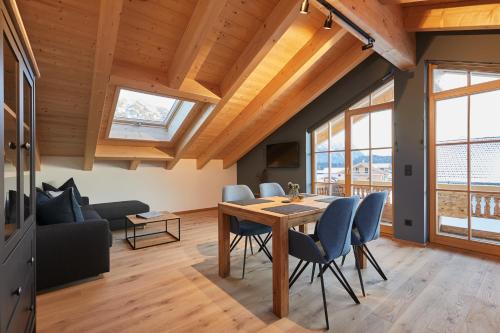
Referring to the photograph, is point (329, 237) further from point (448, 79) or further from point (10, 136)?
point (448, 79)

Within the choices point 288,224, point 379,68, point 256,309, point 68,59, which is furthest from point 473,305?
point 68,59

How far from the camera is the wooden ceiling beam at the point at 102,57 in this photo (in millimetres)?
1873

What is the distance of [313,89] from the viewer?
411 cm

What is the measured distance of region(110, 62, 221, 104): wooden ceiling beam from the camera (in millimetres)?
2773

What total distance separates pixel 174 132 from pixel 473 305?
4.53 m

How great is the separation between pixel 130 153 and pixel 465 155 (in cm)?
519

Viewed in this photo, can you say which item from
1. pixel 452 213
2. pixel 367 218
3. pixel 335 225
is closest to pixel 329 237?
pixel 335 225

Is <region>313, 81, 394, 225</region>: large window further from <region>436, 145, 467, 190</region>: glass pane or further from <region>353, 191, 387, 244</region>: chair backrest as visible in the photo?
<region>353, 191, 387, 244</region>: chair backrest

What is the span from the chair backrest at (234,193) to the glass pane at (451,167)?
2.60 m

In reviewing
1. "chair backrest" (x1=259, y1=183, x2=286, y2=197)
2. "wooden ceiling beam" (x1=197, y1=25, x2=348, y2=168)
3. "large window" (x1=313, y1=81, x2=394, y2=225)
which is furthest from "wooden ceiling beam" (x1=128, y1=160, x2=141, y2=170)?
"large window" (x1=313, y1=81, x2=394, y2=225)

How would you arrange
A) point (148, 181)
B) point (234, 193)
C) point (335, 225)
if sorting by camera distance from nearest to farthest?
point (335, 225), point (234, 193), point (148, 181)

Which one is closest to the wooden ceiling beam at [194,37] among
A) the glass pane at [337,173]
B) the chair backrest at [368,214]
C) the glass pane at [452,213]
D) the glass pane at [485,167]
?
the chair backrest at [368,214]

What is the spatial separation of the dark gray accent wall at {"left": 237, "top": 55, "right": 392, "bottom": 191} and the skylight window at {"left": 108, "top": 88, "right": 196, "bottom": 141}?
2232 mm

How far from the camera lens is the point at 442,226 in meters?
3.45
